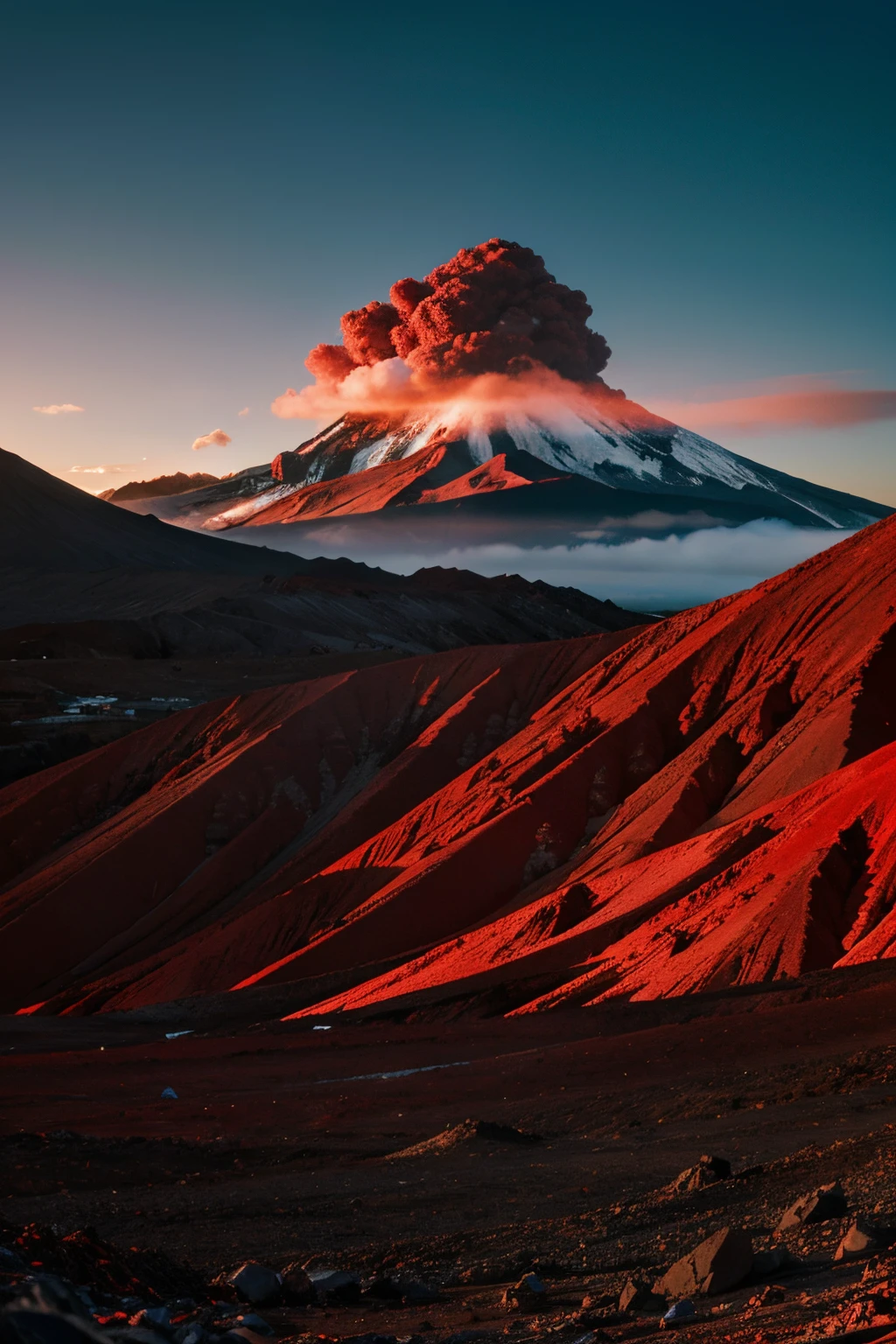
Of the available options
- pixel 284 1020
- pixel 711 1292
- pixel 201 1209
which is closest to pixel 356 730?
pixel 284 1020

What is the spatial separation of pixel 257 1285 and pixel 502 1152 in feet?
16.0

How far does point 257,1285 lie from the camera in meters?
7.44

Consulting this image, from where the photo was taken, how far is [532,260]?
532ft

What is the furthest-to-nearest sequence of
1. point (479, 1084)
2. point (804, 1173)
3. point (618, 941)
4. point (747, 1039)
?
point (618, 941) → point (479, 1084) → point (747, 1039) → point (804, 1173)

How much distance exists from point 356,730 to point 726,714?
18565 millimetres

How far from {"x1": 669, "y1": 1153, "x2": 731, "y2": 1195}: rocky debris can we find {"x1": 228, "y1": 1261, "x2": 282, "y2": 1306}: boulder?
322cm

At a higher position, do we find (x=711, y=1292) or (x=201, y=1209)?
(x=711, y=1292)

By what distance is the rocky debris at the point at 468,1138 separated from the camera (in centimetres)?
1227

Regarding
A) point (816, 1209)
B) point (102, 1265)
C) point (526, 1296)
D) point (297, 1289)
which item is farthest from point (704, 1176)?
point (102, 1265)

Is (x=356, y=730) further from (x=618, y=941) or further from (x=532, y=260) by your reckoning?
(x=532, y=260)

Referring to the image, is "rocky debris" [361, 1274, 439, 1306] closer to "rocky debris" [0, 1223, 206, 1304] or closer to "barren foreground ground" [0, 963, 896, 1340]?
"barren foreground ground" [0, 963, 896, 1340]

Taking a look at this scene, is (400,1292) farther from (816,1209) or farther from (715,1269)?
(816,1209)

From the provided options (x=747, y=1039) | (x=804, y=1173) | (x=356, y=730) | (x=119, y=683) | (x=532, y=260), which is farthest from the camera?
(x=532, y=260)

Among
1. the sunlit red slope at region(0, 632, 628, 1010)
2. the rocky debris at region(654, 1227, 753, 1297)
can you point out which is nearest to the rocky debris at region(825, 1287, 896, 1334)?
Result: the rocky debris at region(654, 1227, 753, 1297)
